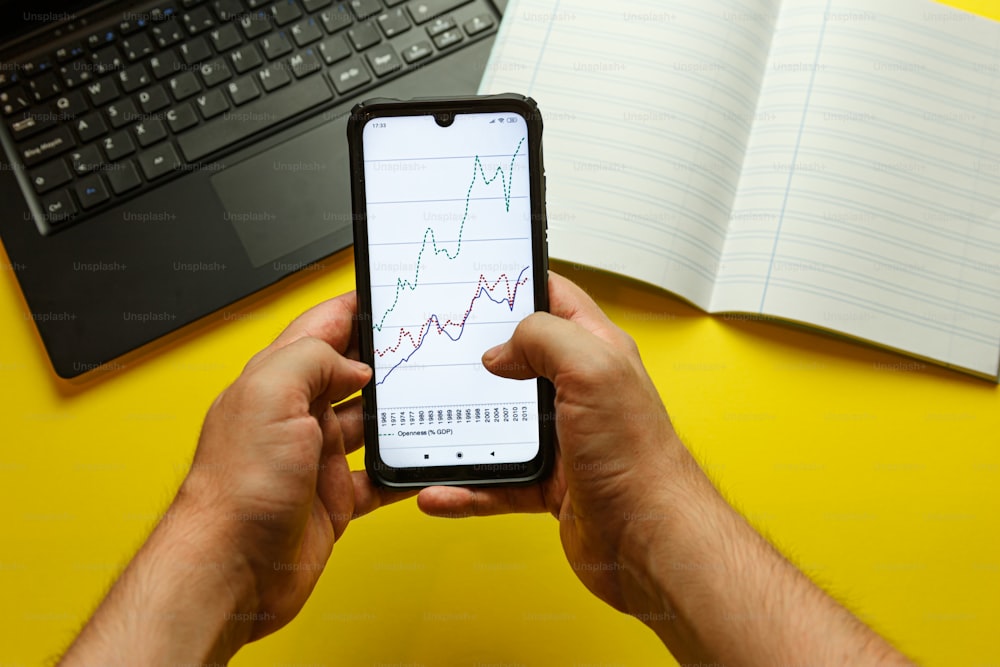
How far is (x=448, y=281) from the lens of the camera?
56 cm

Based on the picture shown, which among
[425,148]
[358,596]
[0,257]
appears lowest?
[358,596]

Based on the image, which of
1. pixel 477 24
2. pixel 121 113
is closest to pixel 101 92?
pixel 121 113

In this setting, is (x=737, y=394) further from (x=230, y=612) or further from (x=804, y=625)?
(x=230, y=612)

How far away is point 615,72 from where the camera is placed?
0.67 meters

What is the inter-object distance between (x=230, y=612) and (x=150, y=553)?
0.07 metres

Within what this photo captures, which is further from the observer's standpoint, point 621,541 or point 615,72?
point 615,72

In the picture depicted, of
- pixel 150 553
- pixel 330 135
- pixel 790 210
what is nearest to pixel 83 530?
pixel 150 553

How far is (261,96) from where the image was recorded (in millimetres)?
657

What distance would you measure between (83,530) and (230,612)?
0.24m

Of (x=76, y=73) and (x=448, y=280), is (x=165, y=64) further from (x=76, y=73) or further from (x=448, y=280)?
(x=448, y=280)

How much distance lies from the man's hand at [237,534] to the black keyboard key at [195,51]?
12.0 inches

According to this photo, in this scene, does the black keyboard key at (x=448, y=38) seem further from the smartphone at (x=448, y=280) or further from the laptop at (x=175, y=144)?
the smartphone at (x=448, y=280)

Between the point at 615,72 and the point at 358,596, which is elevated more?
the point at 615,72

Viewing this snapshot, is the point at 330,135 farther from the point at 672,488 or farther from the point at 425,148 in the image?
the point at 672,488
